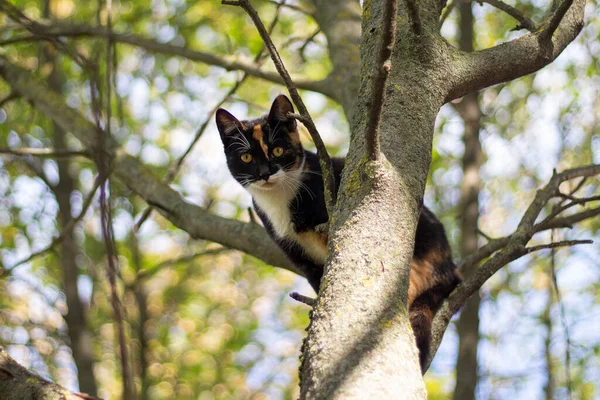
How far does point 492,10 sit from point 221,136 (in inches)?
181

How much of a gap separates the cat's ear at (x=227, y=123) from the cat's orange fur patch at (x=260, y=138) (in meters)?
0.14

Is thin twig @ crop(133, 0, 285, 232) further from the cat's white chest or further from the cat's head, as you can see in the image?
the cat's white chest

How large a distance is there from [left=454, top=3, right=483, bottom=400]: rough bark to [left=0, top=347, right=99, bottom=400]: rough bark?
342 centimetres

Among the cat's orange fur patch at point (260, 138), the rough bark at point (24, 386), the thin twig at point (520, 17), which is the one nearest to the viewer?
the rough bark at point (24, 386)

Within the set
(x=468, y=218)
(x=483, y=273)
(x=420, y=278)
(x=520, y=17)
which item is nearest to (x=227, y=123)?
(x=420, y=278)

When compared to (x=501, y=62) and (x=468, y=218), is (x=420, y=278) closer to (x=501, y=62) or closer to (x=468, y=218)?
(x=501, y=62)

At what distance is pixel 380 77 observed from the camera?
1747 mm

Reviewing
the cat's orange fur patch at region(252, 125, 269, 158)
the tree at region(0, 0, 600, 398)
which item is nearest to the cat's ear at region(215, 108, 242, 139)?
the cat's orange fur patch at region(252, 125, 269, 158)

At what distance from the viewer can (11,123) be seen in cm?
709

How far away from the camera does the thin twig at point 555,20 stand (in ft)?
7.54

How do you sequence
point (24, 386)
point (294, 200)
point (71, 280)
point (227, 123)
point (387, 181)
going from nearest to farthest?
1. point (387, 181)
2. point (24, 386)
3. point (294, 200)
4. point (227, 123)
5. point (71, 280)

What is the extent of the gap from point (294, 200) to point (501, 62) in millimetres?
1762

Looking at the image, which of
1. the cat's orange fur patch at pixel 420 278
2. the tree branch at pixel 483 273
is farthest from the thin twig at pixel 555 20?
the cat's orange fur patch at pixel 420 278

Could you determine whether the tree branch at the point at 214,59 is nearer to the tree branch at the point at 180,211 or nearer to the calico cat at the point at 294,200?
the calico cat at the point at 294,200
